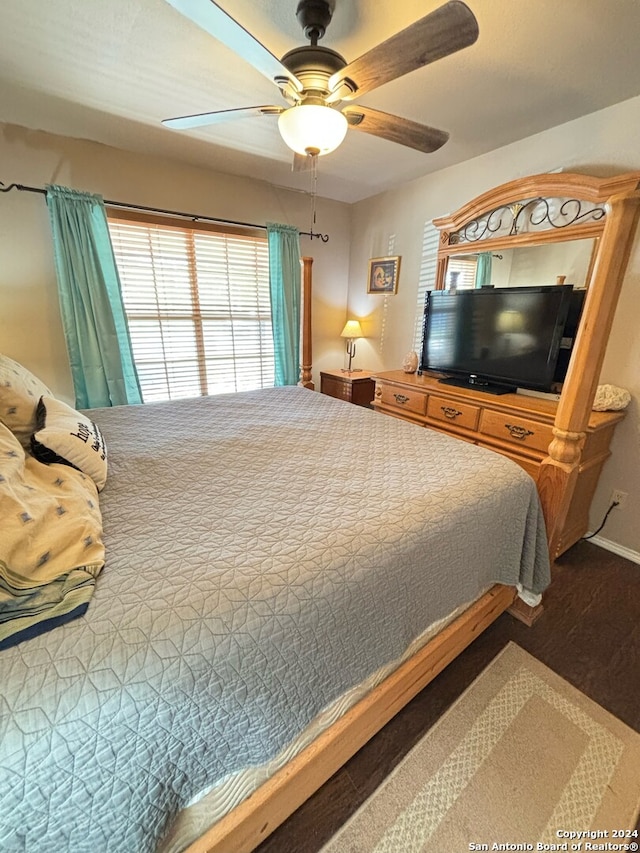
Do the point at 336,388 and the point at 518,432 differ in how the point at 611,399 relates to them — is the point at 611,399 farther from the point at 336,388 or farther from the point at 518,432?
the point at 336,388

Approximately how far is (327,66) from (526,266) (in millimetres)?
1642

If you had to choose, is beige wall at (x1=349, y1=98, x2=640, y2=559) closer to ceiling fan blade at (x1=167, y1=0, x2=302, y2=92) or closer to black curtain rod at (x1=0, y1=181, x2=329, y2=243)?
black curtain rod at (x1=0, y1=181, x2=329, y2=243)

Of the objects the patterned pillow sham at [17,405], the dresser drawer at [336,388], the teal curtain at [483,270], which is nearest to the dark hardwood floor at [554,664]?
the patterned pillow sham at [17,405]

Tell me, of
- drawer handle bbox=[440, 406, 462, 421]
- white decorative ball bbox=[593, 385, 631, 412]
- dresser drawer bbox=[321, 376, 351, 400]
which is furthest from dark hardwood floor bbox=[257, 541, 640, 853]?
dresser drawer bbox=[321, 376, 351, 400]

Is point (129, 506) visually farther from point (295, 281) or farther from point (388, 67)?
point (295, 281)

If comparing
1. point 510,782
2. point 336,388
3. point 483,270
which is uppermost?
point 483,270

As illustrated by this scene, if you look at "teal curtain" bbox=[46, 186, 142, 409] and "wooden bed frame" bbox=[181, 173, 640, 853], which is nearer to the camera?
"wooden bed frame" bbox=[181, 173, 640, 853]

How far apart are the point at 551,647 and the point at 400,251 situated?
10.3ft

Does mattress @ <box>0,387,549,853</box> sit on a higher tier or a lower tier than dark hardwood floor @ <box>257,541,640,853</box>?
higher

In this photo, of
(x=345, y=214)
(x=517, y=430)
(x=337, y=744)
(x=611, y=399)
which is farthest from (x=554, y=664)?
(x=345, y=214)

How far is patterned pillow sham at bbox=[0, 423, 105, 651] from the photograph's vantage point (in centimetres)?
68

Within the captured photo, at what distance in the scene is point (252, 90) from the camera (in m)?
1.81

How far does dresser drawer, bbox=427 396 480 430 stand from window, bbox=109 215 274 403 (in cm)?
179

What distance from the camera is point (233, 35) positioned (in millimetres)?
1054
